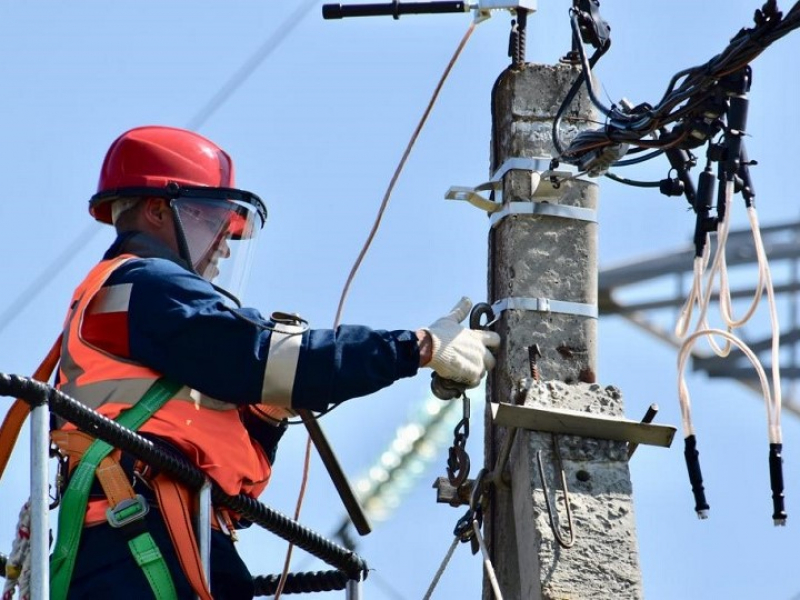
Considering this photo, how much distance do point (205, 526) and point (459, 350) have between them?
108 centimetres

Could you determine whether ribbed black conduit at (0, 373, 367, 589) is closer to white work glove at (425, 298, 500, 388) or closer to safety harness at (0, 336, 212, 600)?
safety harness at (0, 336, 212, 600)

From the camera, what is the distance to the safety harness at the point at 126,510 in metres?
6.01

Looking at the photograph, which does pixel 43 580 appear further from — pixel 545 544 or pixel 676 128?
pixel 676 128

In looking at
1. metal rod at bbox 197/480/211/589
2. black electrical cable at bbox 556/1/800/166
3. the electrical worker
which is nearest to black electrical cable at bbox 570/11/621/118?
black electrical cable at bbox 556/1/800/166

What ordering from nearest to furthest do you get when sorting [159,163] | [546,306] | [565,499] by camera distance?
[565,499], [159,163], [546,306]

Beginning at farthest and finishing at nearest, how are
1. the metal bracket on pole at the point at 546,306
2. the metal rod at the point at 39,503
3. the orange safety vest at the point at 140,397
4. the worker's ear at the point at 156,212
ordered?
the metal bracket on pole at the point at 546,306
the worker's ear at the point at 156,212
the orange safety vest at the point at 140,397
the metal rod at the point at 39,503

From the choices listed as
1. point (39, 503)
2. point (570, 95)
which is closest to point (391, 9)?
point (570, 95)

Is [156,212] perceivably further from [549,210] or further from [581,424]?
[581,424]

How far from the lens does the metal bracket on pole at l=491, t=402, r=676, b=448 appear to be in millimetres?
6844

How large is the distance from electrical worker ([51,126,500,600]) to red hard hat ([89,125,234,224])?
0.36 meters

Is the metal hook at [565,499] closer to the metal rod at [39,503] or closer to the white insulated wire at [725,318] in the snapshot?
the white insulated wire at [725,318]

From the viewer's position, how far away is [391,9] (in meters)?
7.83

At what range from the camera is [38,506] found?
5.36 m

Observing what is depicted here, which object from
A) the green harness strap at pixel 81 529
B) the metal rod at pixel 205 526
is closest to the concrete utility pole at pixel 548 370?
the metal rod at pixel 205 526
